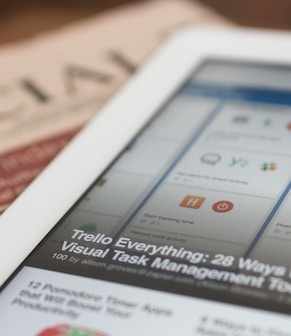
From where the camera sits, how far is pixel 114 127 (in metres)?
0.40

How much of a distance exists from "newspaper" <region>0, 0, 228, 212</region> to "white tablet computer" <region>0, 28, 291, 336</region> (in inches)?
1.6

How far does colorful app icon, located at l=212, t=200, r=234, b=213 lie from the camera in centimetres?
32

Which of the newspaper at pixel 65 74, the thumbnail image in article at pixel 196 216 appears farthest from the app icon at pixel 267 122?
the newspaper at pixel 65 74

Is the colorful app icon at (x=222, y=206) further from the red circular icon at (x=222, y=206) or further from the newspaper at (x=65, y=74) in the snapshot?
the newspaper at (x=65, y=74)

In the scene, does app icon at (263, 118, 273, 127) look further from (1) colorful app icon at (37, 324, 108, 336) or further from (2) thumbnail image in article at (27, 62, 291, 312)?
(1) colorful app icon at (37, 324, 108, 336)

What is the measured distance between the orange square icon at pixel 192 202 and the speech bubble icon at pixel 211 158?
0.03m

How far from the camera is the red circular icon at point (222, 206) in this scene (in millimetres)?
323

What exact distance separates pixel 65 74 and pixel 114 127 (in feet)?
0.41

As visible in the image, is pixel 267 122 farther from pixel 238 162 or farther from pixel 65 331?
pixel 65 331

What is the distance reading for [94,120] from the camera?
16.2 inches

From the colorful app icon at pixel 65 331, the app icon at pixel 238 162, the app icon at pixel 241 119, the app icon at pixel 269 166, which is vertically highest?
the app icon at pixel 241 119

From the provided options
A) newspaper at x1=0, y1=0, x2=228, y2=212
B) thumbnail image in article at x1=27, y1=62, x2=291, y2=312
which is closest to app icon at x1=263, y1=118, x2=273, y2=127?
thumbnail image in article at x1=27, y1=62, x2=291, y2=312

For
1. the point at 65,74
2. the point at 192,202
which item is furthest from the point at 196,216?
the point at 65,74

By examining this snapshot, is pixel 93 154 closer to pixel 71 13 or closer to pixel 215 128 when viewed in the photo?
pixel 215 128
